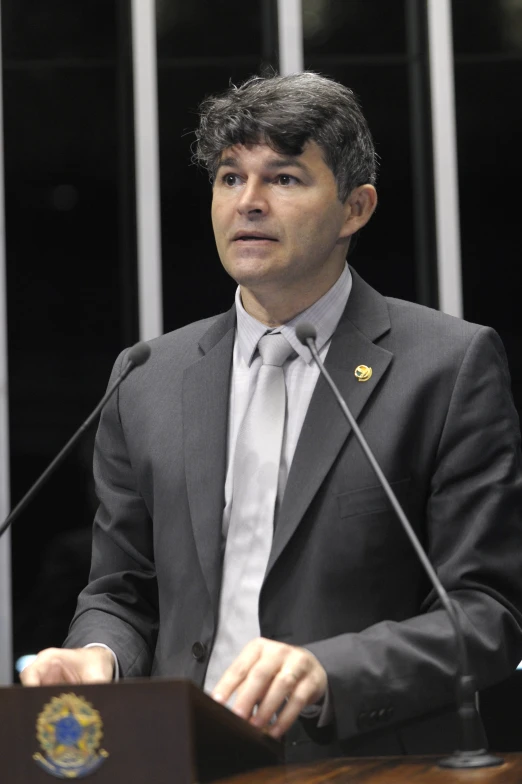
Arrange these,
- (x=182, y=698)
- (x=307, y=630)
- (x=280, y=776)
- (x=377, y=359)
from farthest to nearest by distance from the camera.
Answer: (x=377, y=359), (x=307, y=630), (x=280, y=776), (x=182, y=698)

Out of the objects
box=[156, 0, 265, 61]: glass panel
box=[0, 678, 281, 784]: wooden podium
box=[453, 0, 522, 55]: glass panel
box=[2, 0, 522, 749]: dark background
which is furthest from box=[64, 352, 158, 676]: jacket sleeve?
box=[453, 0, 522, 55]: glass panel

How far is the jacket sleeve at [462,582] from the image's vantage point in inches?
75.0

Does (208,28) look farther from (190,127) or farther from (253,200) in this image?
(253,200)

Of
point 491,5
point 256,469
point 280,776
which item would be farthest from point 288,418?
point 491,5

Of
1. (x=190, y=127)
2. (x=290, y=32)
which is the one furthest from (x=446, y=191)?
(x=190, y=127)

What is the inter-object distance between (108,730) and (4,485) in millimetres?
3146

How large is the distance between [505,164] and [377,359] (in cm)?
247

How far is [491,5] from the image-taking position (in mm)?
4617

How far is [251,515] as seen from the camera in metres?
2.25

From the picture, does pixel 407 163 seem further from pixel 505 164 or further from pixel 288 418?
pixel 288 418

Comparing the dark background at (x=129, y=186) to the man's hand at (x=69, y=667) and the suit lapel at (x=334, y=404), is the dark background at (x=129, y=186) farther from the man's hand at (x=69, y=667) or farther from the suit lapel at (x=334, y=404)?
the man's hand at (x=69, y=667)

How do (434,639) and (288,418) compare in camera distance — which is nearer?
(434,639)

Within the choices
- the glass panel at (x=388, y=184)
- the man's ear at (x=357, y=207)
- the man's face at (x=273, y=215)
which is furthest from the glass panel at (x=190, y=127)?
the man's face at (x=273, y=215)

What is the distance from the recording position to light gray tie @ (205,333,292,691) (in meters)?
2.20
